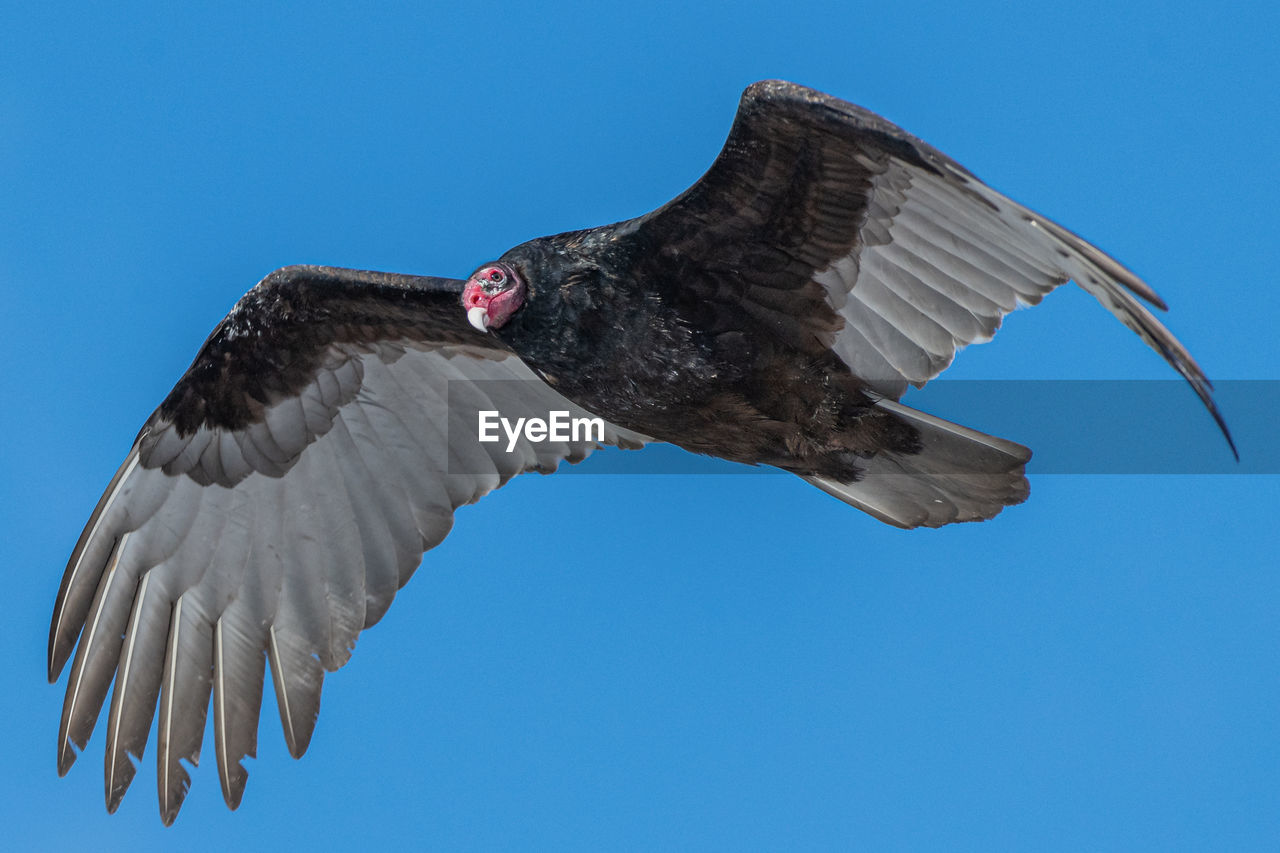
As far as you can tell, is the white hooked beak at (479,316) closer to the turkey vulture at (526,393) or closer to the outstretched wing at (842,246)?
the turkey vulture at (526,393)

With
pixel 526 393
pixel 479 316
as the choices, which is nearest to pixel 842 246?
pixel 479 316

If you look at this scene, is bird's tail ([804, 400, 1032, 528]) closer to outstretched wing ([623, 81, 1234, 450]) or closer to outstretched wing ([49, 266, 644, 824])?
outstretched wing ([623, 81, 1234, 450])

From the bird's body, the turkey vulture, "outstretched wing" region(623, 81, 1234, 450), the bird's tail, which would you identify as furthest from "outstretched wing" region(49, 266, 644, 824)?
"outstretched wing" region(623, 81, 1234, 450)

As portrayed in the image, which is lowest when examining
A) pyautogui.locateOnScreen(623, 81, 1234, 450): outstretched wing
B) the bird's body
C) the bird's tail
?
the bird's tail

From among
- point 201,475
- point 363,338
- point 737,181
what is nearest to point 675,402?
point 737,181

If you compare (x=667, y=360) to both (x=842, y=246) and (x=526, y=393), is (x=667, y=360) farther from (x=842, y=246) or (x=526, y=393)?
(x=526, y=393)

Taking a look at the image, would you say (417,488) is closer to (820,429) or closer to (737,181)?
(820,429)

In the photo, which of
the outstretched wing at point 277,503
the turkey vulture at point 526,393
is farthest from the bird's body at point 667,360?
the outstretched wing at point 277,503
